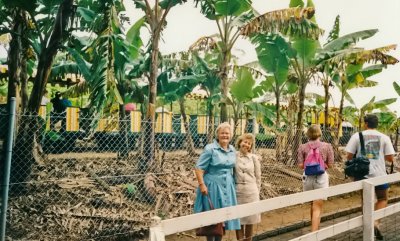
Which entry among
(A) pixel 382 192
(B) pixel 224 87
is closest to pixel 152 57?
(B) pixel 224 87

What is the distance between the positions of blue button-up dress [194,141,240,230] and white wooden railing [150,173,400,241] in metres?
0.99

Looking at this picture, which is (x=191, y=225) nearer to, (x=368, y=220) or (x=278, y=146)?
(x=368, y=220)

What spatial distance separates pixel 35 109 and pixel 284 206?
4.36 m

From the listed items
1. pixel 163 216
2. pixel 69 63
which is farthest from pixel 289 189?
pixel 69 63

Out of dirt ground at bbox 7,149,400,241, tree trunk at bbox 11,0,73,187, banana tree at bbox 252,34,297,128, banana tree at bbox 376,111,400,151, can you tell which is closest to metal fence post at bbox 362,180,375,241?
dirt ground at bbox 7,149,400,241

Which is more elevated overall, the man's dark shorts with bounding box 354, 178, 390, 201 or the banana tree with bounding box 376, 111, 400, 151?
the banana tree with bounding box 376, 111, 400, 151

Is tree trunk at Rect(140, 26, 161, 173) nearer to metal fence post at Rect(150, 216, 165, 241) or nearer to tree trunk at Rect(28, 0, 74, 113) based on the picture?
tree trunk at Rect(28, 0, 74, 113)

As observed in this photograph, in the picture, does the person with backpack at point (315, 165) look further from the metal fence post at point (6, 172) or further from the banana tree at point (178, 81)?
the banana tree at point (178, 81)

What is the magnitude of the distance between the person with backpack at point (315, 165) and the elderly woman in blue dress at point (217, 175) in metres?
1.45

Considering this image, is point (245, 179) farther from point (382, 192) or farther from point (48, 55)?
point (48, 55)

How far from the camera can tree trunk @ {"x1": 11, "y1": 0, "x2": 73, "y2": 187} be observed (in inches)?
231

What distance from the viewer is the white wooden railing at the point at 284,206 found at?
2.46 meters

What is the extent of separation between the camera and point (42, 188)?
6.48 metres

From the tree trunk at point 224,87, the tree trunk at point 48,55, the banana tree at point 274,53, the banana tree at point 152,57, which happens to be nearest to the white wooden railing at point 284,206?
the banana tree at point 152,57
